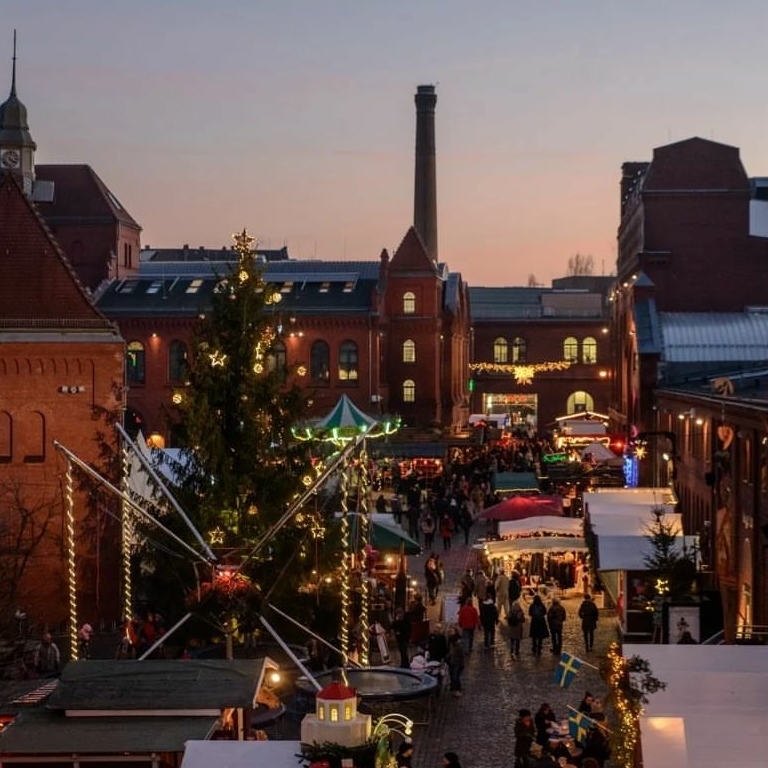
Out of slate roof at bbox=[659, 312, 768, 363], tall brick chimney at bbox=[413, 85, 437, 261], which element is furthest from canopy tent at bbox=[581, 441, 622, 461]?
tall brick chimney at bbox=[413, 85, 437, 261]

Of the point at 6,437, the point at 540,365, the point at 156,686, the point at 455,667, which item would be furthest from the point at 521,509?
the point at 540,365

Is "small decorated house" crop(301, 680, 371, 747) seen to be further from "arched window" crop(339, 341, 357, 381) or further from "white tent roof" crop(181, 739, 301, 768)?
"arched window" crop(339, 341, 357, 381)

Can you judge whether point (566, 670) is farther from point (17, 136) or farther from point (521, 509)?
point (17, 136)

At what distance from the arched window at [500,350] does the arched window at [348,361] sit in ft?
93.0

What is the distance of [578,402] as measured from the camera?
3967 inches

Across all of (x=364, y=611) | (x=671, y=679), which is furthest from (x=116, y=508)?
(x=671, y=679)

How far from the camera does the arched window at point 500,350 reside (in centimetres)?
10225

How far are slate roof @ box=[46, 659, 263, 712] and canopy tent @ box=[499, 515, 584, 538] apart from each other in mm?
19027

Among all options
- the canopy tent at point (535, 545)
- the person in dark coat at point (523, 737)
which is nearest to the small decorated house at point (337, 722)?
the person in dark coat at point (523, 737)

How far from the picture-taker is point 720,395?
35625 millimetres

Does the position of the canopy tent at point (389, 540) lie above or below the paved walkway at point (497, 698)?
above

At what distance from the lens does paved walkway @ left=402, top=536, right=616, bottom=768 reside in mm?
21828

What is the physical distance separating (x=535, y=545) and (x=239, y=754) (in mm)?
21974

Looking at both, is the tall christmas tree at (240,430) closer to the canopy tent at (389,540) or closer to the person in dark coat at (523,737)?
the canopy tent at (389,540)
